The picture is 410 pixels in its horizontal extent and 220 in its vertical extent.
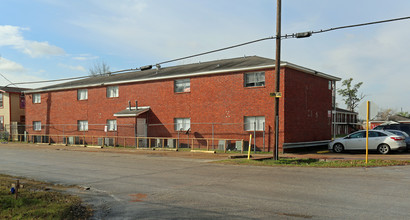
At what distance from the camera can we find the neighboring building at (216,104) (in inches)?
882

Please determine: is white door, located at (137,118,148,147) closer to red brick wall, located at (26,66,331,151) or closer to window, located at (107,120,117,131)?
red brick wall, located at (26,66,331,151)

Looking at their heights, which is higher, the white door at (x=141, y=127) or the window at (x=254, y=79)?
the window at (x=254, y=79)

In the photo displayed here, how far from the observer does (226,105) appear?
24125 millimetres

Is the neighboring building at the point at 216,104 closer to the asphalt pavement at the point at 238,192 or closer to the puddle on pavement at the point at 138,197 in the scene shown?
the asphalt pavement at the point at 238,192

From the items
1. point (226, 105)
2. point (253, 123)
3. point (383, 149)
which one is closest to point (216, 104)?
point (226, 105)

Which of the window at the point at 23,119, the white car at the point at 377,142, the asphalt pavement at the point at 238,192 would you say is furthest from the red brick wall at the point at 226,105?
the window at the point at 23,119

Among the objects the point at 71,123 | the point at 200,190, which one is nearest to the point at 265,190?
the point at 200,190

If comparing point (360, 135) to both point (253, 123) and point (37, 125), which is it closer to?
point (253, 123)

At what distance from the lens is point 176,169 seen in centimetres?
1456

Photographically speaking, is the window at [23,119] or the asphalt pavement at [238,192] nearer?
the asphalt pavement at [238,192]

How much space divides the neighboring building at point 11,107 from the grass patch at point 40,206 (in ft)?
123

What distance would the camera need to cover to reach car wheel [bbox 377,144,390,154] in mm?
19391

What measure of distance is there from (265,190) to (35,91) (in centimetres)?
3534

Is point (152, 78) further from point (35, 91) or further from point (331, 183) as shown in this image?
point (331, 183)
